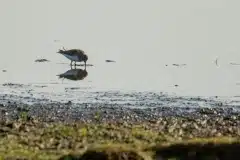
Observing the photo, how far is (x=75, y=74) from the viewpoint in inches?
1501

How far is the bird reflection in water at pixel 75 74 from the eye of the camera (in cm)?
3650

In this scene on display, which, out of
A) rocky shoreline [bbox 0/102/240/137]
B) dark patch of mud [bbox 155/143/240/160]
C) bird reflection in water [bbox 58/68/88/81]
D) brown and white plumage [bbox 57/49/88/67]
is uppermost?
brown and white plumage [bbox 57/49/88/67]

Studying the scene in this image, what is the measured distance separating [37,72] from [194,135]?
2265 cm

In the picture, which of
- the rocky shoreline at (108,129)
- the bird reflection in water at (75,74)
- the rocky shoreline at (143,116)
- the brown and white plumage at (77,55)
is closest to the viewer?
the rocky shoreline at (108,129)

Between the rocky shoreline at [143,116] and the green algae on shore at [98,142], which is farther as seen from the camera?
the rocky shoreline at [143,116]

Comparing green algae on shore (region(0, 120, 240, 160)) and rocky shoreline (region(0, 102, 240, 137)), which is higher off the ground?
rocky shoreline (region(0, 102, 240, 137))

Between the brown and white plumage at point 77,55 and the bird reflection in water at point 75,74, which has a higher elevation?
the brown and white plumage at point 77,55

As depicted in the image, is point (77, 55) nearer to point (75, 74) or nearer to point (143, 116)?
point (75, 74)

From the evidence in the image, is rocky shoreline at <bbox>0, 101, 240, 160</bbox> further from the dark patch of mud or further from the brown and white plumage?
the brown and white plumage

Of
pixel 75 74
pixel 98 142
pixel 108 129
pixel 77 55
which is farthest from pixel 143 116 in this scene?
pixel 77 55

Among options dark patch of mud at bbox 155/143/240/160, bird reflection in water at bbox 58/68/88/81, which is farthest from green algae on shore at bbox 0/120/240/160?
bird reflection in water at bbox 58/68/88/81

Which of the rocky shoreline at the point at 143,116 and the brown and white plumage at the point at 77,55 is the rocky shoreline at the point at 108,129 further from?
the brown and white plumage at the point at 77,55

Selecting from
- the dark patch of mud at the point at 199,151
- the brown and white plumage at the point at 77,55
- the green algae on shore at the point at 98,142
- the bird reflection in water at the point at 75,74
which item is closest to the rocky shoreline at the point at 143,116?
the green algae on shore at the point at 98,142

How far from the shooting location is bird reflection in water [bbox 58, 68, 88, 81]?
36.5m
